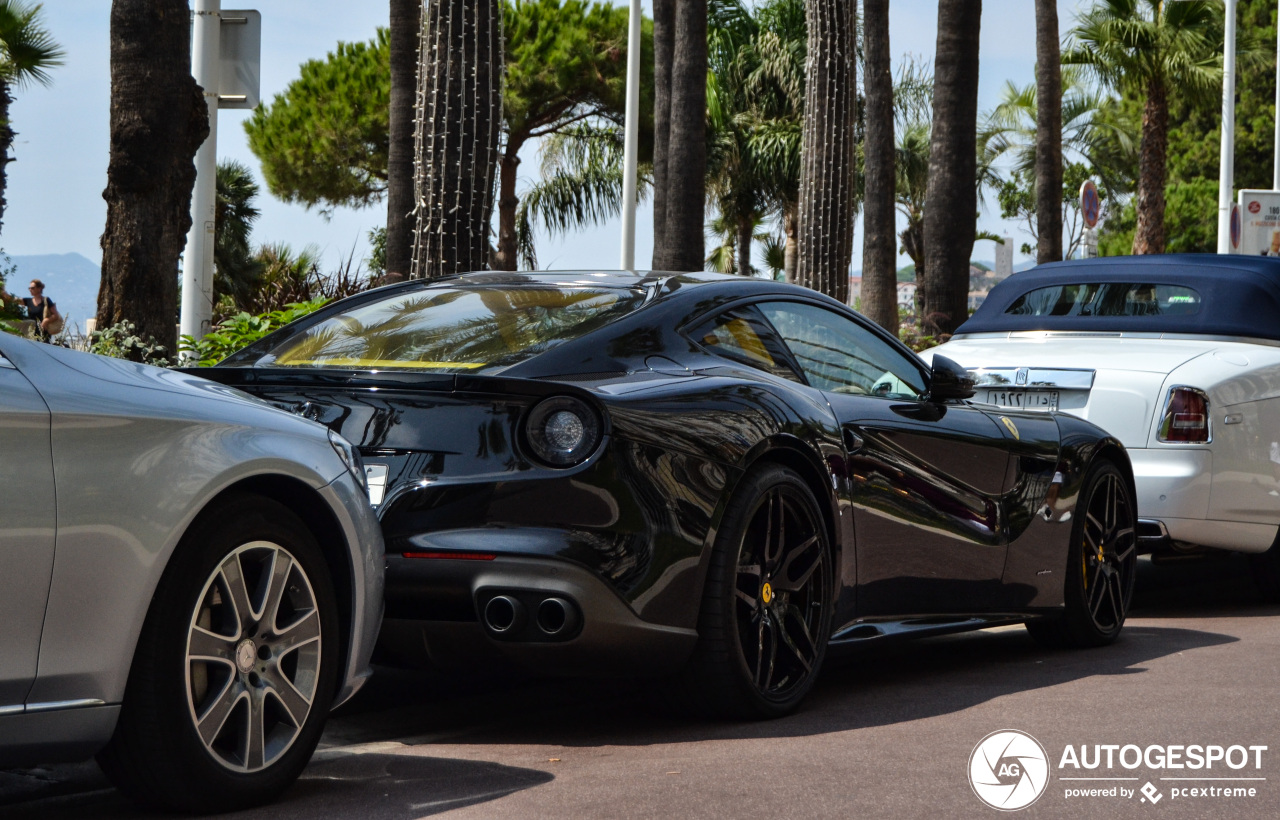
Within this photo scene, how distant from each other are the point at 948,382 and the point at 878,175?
17448mm

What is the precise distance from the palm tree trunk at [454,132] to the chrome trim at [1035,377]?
298 cm

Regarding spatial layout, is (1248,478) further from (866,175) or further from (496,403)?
(866,175)

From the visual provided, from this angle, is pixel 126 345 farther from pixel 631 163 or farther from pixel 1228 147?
pixel 1228 147

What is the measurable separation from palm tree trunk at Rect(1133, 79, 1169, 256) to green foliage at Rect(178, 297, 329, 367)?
23974 millimetres

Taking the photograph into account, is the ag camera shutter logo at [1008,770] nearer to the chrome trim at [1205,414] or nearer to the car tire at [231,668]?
the car tire at [231,668]

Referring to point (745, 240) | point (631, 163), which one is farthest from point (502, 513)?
point (745, 240)

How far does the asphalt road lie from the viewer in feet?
12.8

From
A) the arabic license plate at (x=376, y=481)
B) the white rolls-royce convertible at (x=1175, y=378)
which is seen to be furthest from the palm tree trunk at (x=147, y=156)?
the arabic license plate at (x=376, y=481)

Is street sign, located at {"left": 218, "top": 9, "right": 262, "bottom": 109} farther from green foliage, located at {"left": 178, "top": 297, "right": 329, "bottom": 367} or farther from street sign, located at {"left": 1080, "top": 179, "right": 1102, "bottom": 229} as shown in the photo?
street sign, located at {"left": 1080, "top": 179, "right": 1102, "bottom": 229}

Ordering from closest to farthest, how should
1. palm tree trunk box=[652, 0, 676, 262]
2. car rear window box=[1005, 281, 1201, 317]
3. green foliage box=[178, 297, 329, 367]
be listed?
car rear window box=[1005, 281, 1201, 317] → green foliage box=[178, 297, 329, 367] → palm tree trunk box=[652, 0, 676, 262]

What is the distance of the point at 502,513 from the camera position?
4355 millimetres

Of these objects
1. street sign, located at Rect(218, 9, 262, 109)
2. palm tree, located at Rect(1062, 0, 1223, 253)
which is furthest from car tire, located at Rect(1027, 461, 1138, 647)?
palm tree, located at Rect(1062, 0, 1223, 253)

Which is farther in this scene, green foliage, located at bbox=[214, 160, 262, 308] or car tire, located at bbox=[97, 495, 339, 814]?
green foliage, located at bbox=[214, 160, 262, 308]

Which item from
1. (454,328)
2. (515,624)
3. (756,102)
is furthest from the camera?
(756,102)
